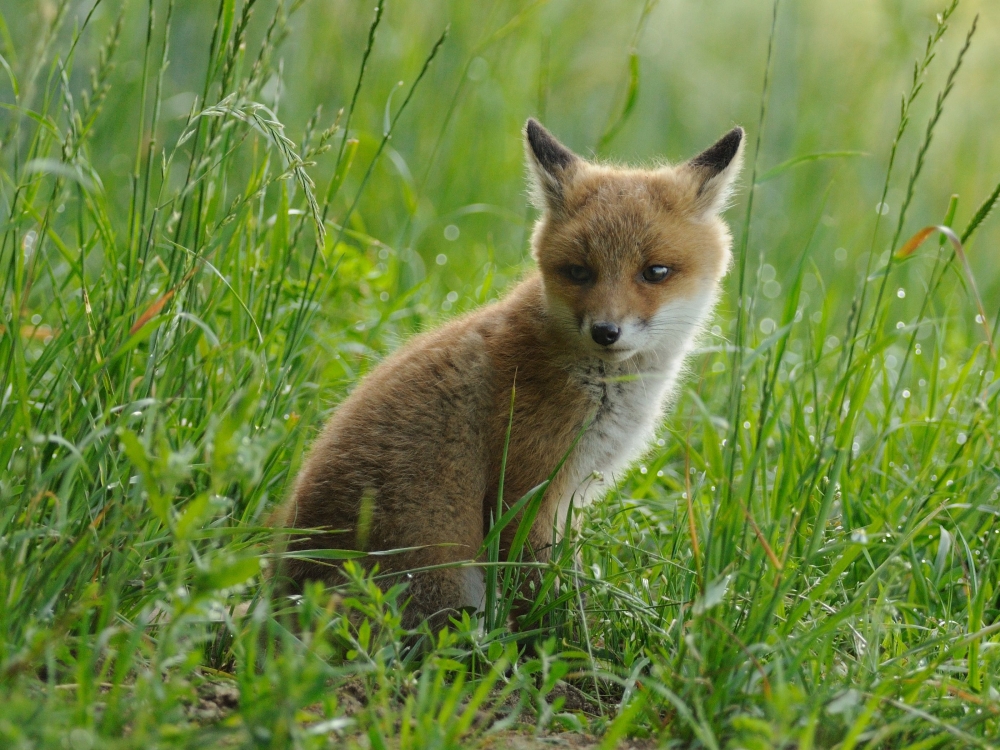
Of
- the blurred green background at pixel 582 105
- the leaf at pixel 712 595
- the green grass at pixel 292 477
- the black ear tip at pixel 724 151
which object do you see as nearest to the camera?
the green grass at pixel 292 477

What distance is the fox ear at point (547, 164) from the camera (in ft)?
14.2

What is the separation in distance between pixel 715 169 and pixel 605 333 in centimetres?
111

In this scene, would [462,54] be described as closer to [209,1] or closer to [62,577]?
[209,1]

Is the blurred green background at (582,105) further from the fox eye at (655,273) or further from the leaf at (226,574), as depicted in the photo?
the leaf at (226,574)

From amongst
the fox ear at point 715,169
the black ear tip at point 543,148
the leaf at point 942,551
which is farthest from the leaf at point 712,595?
the black ear tip at point 543,148

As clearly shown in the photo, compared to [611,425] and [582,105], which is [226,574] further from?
[582,105]

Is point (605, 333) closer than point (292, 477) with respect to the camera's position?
No

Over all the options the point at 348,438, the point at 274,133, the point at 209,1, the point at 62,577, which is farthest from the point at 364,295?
the point at 209,1

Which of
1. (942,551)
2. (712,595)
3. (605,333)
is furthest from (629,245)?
(712,595)

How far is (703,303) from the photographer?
4223mm

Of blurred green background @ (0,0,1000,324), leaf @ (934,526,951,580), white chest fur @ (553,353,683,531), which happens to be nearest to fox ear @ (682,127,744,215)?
white chest fur @ (553,353,683,531)

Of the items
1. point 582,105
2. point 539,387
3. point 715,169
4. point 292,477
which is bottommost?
point 292,477

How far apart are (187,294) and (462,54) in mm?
5109

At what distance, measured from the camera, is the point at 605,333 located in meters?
3.70
